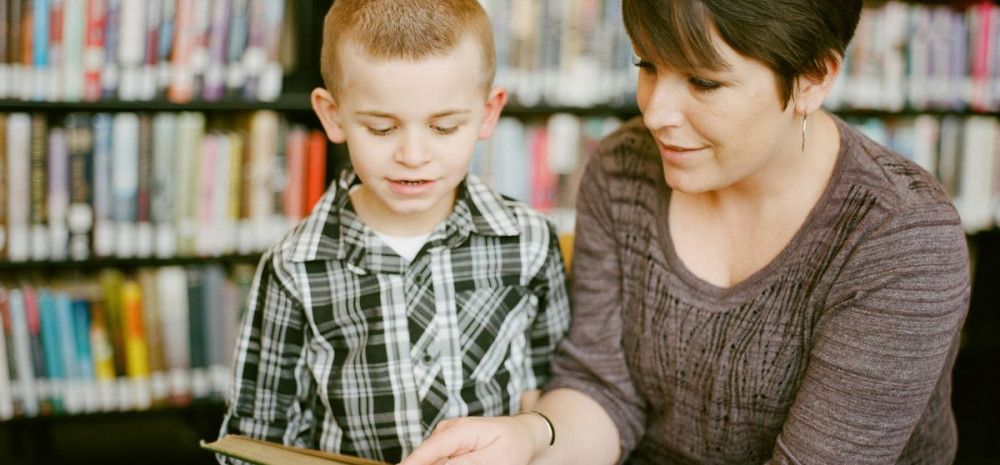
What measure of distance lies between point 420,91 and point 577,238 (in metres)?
0.37

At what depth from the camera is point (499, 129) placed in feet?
7.21

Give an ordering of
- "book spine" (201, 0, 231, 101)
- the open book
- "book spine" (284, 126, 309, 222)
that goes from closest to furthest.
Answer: the open book, "book spine" (201, 0, 231, 101), "book spine" (284, 126, 309, 222)

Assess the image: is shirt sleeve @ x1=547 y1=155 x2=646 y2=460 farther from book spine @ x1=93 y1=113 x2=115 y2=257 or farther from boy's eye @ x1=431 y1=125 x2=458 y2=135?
book spine @ x1=93 y1=113 x2=115 y2=257

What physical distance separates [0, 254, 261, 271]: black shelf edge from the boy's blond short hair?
42.3 inches

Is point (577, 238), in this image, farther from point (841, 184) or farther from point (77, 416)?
point (77, 416)

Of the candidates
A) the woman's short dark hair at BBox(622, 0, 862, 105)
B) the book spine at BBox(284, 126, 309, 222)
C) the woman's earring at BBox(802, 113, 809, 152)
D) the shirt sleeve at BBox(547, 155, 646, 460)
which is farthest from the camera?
the book spine at BBox(284, 126, 309, 222)

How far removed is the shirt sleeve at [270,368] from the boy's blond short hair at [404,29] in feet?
0.92

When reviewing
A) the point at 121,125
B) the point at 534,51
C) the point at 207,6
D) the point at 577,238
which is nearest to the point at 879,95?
the point at 534,51

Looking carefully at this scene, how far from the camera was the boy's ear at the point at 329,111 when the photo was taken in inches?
44.9

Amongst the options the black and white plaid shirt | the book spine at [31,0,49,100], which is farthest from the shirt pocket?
the book spine at [31,0,49,100]

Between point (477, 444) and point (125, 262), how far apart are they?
1296 millimetres

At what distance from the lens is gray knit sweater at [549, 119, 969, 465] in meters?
1.02

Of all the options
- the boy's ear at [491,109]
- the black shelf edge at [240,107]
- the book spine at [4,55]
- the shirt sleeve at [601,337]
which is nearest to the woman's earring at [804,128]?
the shirt sleeve at [601,337]

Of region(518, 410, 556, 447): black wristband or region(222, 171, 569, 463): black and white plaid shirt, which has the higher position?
region(222, 171, 569, 463): black and white plaid shirt
